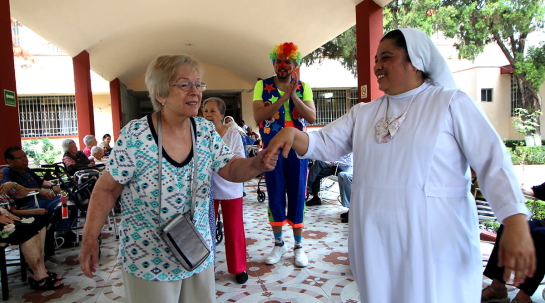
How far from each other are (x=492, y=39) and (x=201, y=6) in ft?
36.7

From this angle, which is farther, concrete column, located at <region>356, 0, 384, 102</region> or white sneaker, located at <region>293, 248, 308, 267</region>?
concrete column, located at <region>356, 0, 384, 102</region>

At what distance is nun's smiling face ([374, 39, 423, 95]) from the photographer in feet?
5.29

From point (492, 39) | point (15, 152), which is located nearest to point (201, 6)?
point (15, 152)

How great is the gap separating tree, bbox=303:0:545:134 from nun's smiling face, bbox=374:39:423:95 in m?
10.9

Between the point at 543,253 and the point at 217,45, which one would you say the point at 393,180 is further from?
the point at 217,45

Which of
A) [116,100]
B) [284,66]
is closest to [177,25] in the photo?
[116,100]

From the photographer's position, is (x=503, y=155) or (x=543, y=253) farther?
(x=543, y=253)

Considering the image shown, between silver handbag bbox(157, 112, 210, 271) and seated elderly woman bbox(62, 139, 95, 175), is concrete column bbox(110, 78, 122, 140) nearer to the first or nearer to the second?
seated elderly woman bbox(62, 139, 95, 175)

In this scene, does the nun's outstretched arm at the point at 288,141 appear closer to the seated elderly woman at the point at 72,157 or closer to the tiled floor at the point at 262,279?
the tiled floor at the point at 262,279

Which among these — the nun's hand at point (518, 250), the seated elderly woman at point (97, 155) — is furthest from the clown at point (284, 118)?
the seated elderly woman at point (97, 155)

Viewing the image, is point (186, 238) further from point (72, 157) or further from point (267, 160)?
point (72, 157)

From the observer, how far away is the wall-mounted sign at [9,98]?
5.09 metres

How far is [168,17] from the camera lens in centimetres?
1012

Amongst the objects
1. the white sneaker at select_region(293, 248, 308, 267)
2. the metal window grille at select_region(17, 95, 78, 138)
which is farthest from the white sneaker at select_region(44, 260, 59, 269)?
the metal window grille at select_region(17, 95, 78, 138)
